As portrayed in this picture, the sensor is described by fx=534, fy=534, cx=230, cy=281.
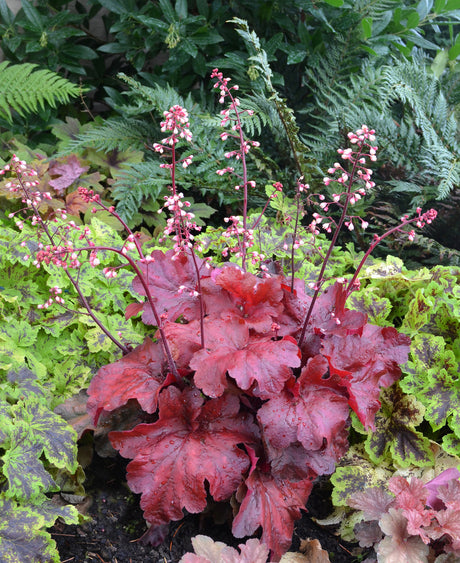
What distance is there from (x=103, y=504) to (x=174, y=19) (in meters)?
2.71

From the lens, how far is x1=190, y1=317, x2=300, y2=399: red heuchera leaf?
1398mm

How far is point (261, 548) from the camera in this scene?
4.27 feet

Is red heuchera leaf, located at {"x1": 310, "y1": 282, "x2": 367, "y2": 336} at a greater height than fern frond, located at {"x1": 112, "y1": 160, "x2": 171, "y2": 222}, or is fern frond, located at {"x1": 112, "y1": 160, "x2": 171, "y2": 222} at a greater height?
red heuchera leaf, located at {"x1": 310, "y1": 282, "x2": 367, "y2": 336}

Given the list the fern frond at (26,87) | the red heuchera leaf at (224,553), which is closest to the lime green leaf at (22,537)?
the red heuchera leaf at (224,553)

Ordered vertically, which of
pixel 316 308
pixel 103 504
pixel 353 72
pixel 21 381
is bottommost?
pixel 103 504

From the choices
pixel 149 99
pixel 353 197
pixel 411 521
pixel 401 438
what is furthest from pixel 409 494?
pixel 149 99

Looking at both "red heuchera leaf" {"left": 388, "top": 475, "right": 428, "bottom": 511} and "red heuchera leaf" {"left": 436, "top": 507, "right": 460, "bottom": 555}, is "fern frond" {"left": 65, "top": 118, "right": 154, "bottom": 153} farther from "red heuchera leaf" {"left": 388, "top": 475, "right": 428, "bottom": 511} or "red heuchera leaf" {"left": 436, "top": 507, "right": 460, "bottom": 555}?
"red heuchera leaf" {"left": 436, "top": 507, "right": 460, "bottom": 555}

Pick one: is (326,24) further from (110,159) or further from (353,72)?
(110,159)

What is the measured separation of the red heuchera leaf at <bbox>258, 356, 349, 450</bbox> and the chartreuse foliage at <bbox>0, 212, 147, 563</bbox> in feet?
1.98

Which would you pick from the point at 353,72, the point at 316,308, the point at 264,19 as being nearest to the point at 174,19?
the point at 264,19

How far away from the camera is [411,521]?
1333mm

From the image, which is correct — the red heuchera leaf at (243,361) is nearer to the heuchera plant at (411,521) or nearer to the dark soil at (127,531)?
the heuchera plant at (411,521)

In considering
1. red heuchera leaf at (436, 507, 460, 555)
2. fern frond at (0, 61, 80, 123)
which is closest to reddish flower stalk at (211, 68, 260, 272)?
red heuchera leaf at (436, 507, 460, 555)

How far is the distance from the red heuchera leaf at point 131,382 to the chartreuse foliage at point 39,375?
6.9 inches
